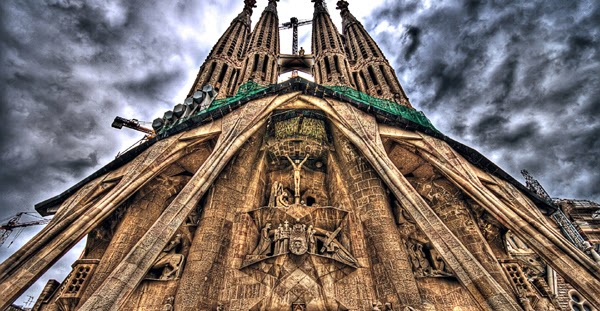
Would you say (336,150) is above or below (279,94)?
below

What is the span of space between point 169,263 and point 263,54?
20.2m

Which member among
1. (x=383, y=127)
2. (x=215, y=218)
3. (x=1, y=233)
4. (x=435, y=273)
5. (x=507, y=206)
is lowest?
(x=435, y=273)

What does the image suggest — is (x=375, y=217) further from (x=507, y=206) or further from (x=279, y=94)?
(x=279, y=94)

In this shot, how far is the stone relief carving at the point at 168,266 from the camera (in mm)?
9211

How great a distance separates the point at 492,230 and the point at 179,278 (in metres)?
10.5

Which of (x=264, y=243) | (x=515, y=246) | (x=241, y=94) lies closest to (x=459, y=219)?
(x=264, y=243)

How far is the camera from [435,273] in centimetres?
939

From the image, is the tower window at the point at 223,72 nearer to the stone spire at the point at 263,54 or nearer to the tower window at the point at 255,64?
the stone spire at the point at 263,54

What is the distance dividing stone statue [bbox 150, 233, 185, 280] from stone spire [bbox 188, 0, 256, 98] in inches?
489

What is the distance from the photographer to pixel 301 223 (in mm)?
11133

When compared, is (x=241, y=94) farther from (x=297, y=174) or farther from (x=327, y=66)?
(x=327, y=66)

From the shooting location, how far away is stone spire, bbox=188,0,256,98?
21609 millimetres

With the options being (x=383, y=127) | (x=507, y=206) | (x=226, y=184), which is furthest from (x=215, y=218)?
(x=507, y=206)

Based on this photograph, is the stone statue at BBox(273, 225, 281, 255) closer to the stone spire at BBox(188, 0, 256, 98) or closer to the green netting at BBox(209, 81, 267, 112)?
the green netting at BBox(209, 81, 267, 112)
